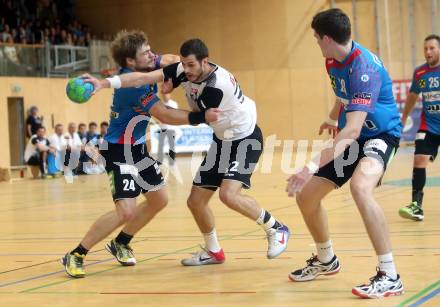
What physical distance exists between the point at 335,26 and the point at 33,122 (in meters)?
23.6

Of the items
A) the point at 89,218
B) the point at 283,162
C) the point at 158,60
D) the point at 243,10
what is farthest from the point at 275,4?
the point at 158,60

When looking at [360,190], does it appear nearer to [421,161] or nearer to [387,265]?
[387,265]

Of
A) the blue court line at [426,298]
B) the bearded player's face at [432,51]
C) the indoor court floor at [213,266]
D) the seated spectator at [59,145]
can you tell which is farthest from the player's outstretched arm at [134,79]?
the seated spectator at [59,145]

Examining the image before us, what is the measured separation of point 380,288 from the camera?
6375mm

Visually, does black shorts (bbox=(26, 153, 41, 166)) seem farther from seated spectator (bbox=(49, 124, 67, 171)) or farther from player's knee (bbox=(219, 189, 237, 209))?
player's knee (bbox=(219, 189, 237, 209))

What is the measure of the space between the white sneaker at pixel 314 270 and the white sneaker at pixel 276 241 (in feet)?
3.07

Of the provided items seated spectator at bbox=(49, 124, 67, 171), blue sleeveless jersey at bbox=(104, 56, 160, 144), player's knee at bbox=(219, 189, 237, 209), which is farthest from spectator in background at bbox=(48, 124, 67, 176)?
player's knee at bbox=(219, 189, 237, 209)

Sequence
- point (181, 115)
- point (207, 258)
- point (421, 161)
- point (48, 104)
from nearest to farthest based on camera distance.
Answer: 1. point (181, 115)
2. point (207, 258)
3. point (421, 161)
4. point (48, 104)

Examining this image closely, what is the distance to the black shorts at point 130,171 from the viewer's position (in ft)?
27.8

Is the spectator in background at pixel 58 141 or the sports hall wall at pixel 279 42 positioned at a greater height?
the sports hall wall at pixel 279 42

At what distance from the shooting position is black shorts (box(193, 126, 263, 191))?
8453mm

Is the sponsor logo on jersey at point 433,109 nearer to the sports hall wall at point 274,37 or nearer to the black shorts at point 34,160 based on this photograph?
the black shorts at point 34,160

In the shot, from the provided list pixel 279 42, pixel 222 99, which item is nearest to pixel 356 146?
pixel 222 99

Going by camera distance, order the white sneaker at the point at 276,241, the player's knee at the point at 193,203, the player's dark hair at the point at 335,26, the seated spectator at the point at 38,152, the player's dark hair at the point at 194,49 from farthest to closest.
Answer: the seated spectator at the point at 38,152 → the player's knee at the point at 193,203 → the white sneaker at the point at 276,241 → the player's dark hair at the point at 194,49 → the player's dark hair at the point at 335,26
